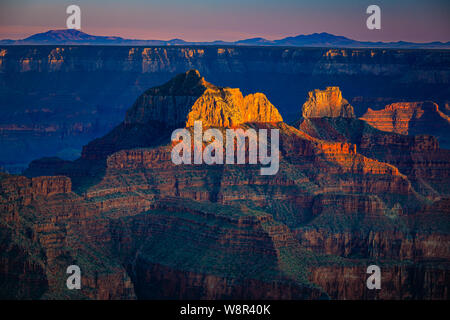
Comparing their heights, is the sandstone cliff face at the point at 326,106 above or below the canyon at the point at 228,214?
above

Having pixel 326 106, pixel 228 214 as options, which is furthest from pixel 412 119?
pixel 228 214

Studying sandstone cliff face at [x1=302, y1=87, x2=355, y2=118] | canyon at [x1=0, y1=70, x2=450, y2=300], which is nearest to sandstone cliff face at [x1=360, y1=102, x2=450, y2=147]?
sandstone cliff face at [x1=302, y1=87, x2=355, y2=118]

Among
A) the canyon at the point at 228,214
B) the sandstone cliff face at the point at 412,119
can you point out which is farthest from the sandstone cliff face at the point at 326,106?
the sandstone cliff face at the point at 412,119

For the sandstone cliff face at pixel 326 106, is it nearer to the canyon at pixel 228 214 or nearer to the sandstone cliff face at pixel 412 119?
the canyon at pixel 228 214

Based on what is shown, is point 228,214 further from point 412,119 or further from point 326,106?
point 412,119

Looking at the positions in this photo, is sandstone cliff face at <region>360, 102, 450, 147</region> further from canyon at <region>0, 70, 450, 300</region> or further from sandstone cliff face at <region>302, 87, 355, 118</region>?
canyon at <region>0, 70, 450, 300</region>
